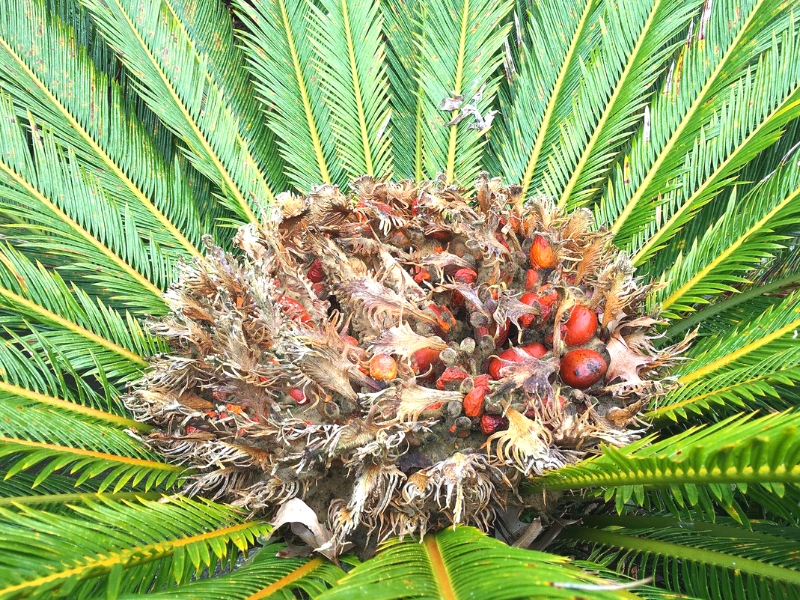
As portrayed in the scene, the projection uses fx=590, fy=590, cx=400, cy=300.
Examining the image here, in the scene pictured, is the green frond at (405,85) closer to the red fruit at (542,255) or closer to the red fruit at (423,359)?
the red fruit at (542,255)

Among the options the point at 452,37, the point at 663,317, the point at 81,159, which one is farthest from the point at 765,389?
the point at 81,159

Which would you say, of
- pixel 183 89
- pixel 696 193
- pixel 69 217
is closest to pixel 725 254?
pixel 696 193

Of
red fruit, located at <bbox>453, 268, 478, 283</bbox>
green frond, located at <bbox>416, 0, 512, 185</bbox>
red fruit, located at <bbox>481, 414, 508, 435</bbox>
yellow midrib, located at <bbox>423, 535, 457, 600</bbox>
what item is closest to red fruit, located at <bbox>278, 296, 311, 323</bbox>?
red fruit, located at <bbox>453, 268, 478, 283</bbox>

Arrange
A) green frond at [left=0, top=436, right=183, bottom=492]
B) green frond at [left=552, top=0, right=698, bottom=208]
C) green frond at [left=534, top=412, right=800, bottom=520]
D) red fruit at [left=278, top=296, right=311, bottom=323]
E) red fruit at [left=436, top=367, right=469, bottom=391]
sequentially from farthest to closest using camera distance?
green frond at [left=552, top=0, right=698, bottom=208]
red fruit at [left=278, top=296, right=311, bottom=323]
red fruit at [left=436, top=367, right=469, bottom=391]
green frond at [left=0, top=436, right=183, bottom=492]
green frond at [left=534, top=412, right=800, bottom=520]

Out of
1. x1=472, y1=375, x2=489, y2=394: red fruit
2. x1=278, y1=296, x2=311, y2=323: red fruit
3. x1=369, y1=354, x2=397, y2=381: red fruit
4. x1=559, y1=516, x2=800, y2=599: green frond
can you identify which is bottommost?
x1=559, y1=516, x2=800, y2=599: green frond

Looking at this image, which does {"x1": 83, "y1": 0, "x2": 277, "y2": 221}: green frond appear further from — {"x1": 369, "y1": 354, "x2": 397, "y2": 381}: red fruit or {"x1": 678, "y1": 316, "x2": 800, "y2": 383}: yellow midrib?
{"x1": 678, "y1": 316, "x2": 800, "y2": 383}: yellow midrib

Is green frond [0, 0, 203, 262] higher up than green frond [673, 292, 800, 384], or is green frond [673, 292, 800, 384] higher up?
green frond [0, 0, 203, 262]

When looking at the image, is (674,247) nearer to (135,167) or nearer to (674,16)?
(674,16)
